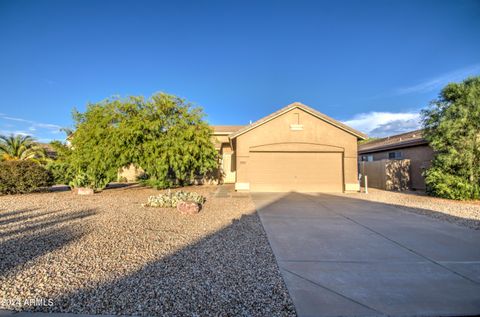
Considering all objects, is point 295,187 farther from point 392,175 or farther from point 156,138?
point 156,138

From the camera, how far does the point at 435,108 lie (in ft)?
38.3

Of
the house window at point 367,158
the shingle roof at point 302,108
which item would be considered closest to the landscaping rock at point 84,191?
the shingle roof at point 302,108

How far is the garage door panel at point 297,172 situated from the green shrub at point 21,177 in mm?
11977

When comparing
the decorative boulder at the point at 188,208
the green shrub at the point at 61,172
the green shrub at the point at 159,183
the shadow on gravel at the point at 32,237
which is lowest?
the shadow on gravel at the point at 32,237

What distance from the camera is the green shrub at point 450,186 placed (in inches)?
412

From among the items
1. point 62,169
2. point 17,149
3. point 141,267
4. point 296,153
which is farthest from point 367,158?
point 17,149

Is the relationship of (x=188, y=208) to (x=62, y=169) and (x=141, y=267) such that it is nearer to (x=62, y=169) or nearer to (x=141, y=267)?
(x=141, y=267)

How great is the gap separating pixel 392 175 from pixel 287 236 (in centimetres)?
1298

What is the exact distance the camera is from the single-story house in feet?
45.1

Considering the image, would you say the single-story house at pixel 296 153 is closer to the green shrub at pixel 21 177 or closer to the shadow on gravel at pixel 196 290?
the shadow on gravel at pixel 196 290

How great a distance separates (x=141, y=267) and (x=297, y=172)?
1139 centimetres

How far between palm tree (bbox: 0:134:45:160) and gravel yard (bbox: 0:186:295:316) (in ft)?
34.2

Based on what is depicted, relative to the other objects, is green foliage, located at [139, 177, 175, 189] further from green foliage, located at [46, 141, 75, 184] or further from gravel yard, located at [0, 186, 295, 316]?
gravel yard, located at [0, 186, 295, 316]

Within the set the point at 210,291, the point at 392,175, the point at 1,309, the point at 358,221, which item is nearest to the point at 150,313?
the point at 210,291
